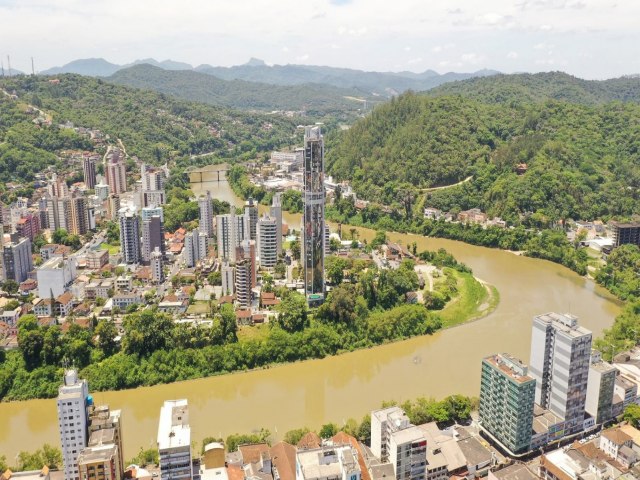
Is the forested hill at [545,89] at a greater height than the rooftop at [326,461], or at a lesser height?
greater

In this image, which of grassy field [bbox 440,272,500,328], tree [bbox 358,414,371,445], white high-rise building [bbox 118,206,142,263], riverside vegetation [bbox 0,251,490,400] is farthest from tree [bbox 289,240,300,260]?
tree [bbox 358,414,371,445]

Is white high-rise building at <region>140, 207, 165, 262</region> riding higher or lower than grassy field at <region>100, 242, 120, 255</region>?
higher

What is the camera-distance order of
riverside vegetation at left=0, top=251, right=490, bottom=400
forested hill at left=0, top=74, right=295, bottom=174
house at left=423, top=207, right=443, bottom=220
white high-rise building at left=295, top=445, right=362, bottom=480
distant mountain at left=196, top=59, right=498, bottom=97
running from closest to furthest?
1. white high-rise building at left=295, top=445, right=362, bottom=480
2. riverside vegetation at left=0, top=251, right=490, bottom=400
3. house at left=423, top=207, right=443, bottom=220
4. forested hill at left=0, top=74, right=295, bottom=174
5. distant mountain at left=196, top=59, right=498, bottom=97

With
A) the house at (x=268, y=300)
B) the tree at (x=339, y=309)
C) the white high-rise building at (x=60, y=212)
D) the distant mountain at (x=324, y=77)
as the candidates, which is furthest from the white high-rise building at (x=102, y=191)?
the distant mountain at (x=324, y=77)

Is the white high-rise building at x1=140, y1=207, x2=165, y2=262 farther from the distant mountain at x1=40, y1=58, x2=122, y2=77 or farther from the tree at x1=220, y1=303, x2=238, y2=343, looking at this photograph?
the distant mountain at x1=40, y1=58, x2=122, y2=77

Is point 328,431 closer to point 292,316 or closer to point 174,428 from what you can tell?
point 174,428

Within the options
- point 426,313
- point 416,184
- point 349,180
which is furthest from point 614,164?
point 426,313

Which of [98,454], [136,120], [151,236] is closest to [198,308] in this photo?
[151,236]

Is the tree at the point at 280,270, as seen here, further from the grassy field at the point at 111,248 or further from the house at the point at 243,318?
the grassy field at the point at 111,248
